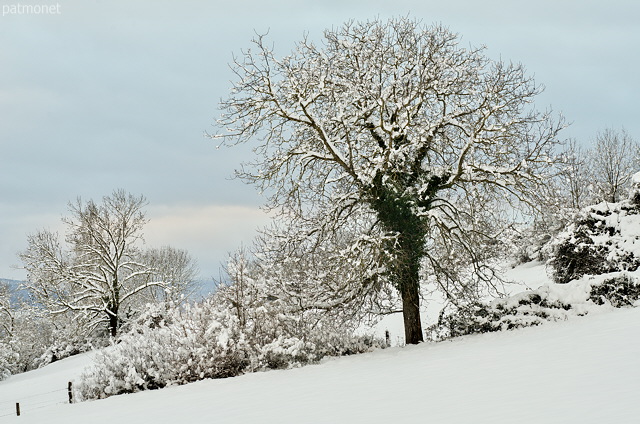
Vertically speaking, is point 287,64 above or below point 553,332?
above

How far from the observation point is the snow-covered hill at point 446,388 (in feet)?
22.2

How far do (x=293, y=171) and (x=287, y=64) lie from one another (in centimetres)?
287

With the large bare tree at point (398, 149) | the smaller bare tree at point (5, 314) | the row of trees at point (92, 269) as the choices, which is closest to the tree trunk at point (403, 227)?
the large bare tree at point (398, 149)

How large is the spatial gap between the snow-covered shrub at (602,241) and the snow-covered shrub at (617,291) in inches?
110

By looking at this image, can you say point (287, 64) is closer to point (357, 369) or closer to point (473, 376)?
point (357, 369)

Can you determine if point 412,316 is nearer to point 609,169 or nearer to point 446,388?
point 446,388

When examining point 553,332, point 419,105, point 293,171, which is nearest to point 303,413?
point 553,332

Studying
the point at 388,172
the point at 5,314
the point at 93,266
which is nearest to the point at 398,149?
the point at 388,172

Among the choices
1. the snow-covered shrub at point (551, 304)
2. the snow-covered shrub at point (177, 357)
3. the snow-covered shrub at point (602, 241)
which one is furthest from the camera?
the snow-covered shrub at point (602, 241)

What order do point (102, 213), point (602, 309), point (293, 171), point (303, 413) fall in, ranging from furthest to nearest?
1. point (102, 213)
2. point (293, 171)
3. point (602, 309)
4. point (303, 413)

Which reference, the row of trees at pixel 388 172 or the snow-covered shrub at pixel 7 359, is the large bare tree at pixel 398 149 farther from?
the snow-covered shrub at pixel 7 359

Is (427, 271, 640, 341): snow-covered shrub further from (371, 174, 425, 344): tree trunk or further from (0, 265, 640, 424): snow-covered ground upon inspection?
(371, 174, 425, 344): tree trunk

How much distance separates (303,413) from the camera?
8.21 m

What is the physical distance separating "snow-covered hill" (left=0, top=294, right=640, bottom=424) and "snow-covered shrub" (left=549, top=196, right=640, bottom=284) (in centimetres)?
397
